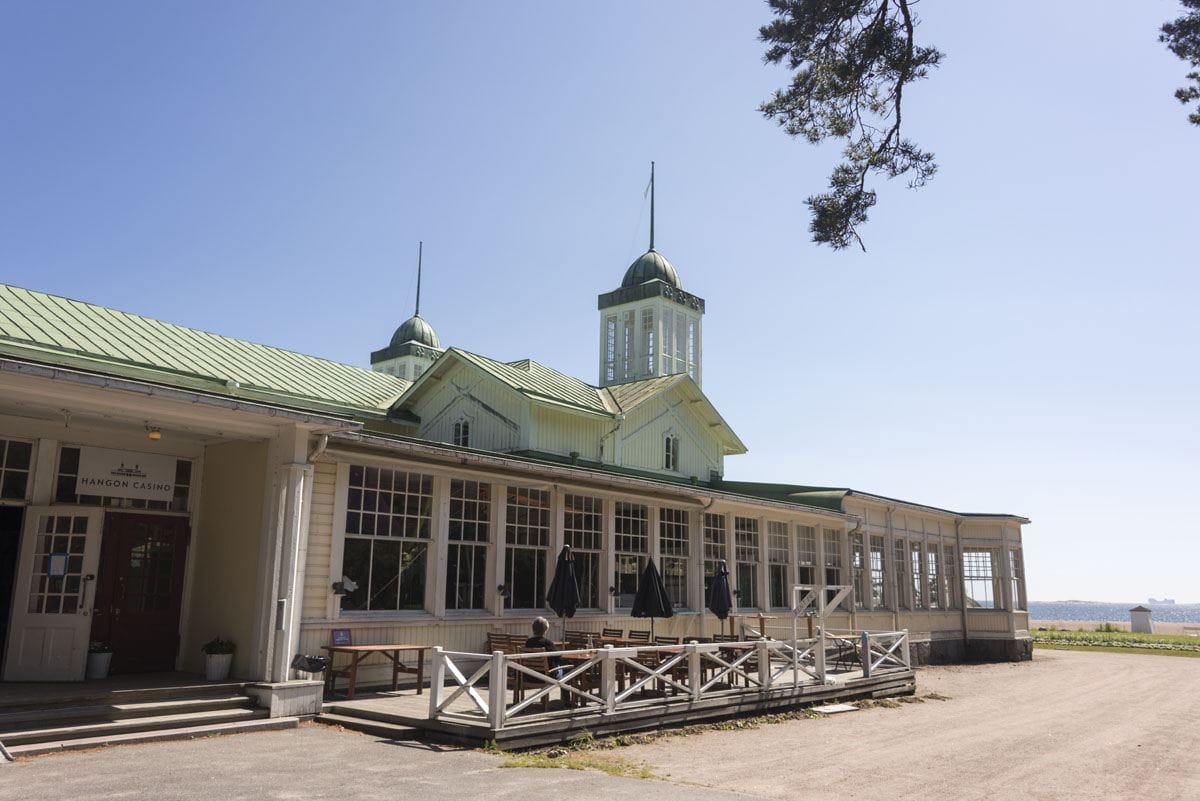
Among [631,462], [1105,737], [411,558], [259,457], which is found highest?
[631,462]

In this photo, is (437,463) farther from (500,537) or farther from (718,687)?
(718,687)

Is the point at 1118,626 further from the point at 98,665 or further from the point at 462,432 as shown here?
the point at 98,665

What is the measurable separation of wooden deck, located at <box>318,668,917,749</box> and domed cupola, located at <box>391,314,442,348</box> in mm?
35088

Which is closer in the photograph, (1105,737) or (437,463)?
(1105,737)

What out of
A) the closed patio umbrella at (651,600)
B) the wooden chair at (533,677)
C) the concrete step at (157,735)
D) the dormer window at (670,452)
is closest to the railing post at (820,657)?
the closed patio umbrella at (651,600)

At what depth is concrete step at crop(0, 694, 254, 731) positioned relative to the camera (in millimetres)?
8617

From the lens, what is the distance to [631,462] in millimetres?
22969

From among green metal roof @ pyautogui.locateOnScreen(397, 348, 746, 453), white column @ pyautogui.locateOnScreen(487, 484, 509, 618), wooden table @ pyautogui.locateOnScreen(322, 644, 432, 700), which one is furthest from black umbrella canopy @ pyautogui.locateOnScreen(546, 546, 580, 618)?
green metal roof @ pyautogui.locateOnScreen(397, 348, 746, 453)

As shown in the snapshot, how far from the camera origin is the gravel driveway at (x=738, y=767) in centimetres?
725

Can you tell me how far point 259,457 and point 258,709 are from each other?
121 inches

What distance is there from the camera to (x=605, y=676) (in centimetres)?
1034

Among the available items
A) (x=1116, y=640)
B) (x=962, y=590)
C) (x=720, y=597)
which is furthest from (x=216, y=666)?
(x=1116, y=640)

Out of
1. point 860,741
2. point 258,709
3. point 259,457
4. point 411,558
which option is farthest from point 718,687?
point 259,457

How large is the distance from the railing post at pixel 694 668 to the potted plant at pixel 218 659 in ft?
18.4
